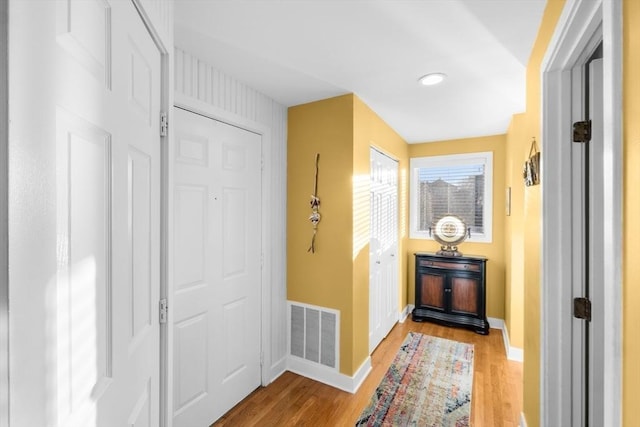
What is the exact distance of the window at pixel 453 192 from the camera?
148 inches

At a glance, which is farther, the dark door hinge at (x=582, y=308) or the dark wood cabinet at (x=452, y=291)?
the dark wood cabinet at (x=452, y=291)

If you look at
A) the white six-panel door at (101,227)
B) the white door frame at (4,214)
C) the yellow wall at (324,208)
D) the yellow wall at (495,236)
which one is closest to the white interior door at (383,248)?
the yellow wall at (324,208)

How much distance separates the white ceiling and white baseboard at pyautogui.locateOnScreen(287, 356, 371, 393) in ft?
7.61

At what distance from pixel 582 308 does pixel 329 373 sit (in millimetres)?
1872

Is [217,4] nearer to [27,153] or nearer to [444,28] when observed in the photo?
[444,28]

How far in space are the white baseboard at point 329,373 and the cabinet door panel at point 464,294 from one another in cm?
154

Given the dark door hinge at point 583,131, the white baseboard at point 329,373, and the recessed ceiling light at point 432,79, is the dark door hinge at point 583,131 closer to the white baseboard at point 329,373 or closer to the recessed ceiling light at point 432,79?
the recessed ceiling light at point 432,79

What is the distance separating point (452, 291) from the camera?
3.60 m

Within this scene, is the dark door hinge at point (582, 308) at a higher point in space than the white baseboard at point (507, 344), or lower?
higher

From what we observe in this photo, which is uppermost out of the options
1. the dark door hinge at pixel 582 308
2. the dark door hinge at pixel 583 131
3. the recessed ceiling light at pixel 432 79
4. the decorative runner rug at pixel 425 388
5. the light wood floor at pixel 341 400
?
the recessed ceiling light at pixel 432 79

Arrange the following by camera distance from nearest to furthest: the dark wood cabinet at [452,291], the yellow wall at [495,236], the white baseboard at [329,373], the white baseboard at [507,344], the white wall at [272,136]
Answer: the white wall at [272,136] < the white baseboard at [329,373] < the white baseboard at [507,344] < the dark wood cabinet at [452,291] < the yellow wall at [495,236]

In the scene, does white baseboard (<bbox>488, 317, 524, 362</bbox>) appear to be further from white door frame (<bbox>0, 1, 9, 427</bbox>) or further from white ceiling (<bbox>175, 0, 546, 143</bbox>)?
white door frame (<bbox>0, 1, 9, 427</bbox>)

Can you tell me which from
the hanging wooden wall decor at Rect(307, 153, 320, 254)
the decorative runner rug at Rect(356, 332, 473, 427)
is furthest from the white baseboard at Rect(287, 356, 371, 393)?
the hanging wooden wall decor at Rect(307, 153, 320, 254)

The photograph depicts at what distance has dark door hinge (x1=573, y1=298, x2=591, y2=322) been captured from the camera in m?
1.21
